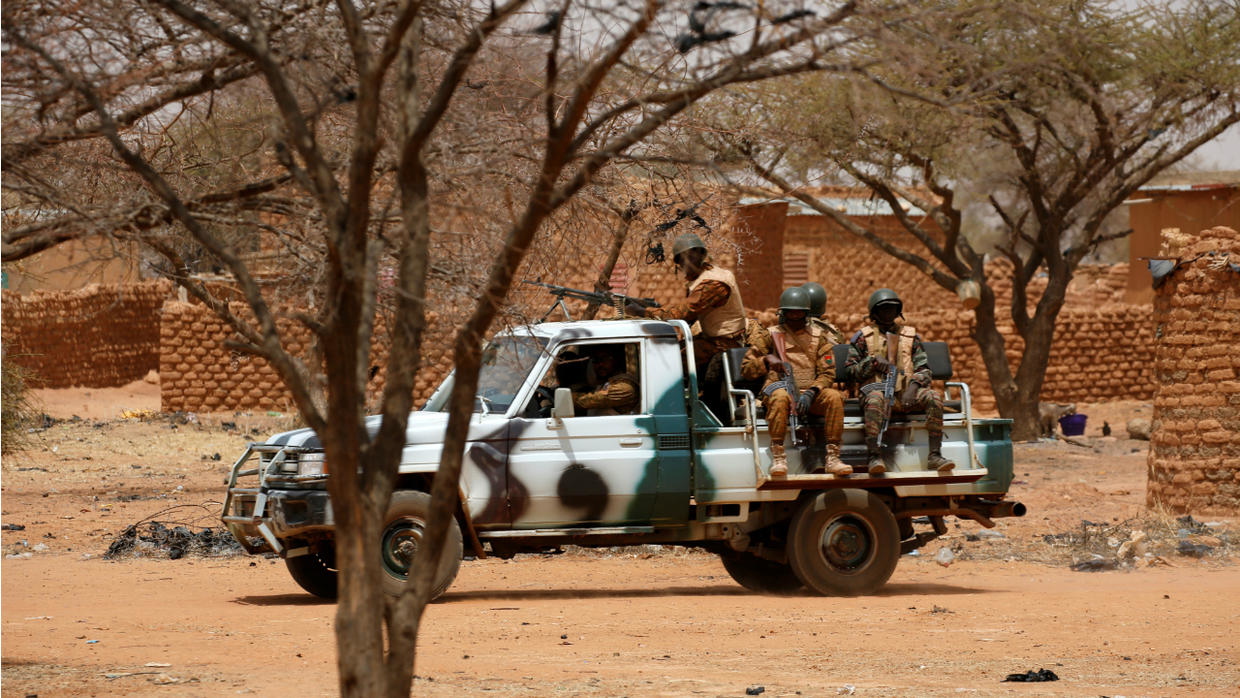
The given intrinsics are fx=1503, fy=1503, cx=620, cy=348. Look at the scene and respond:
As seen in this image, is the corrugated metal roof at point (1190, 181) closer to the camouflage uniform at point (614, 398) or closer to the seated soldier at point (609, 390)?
the seated soldier at point (609, 390)

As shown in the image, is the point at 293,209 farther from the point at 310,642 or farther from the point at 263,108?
the point at 310,642

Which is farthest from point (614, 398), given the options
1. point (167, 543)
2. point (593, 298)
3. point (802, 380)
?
point (167, 543)

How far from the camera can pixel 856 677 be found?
7.43 m

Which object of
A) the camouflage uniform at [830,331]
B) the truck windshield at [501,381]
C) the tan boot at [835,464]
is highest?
the camouflage uniform at [830,331]

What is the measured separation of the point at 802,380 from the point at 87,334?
2163cm

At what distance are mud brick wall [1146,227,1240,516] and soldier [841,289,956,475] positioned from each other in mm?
4786

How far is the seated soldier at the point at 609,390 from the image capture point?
10.2 meters

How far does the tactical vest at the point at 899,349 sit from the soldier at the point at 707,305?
0.90m

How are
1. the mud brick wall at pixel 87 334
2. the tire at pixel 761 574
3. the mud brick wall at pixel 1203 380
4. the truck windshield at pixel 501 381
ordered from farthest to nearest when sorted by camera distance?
the mud brick wall at pixel 87 334 → the mud brick wall at pixel 1203 380 → the tire at pixel 761 574 → the truck windshield at pixel 501 381

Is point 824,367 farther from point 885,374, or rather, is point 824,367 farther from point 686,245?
point 686,245

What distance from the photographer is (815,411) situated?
10211 mm

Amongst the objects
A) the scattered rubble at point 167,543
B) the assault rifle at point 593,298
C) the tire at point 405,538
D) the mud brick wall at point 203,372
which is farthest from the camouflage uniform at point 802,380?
the mud brick wall at point 203,372

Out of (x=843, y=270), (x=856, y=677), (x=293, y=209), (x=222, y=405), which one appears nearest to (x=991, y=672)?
(x=856, y=677)

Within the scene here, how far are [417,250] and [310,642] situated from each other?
4379mm
